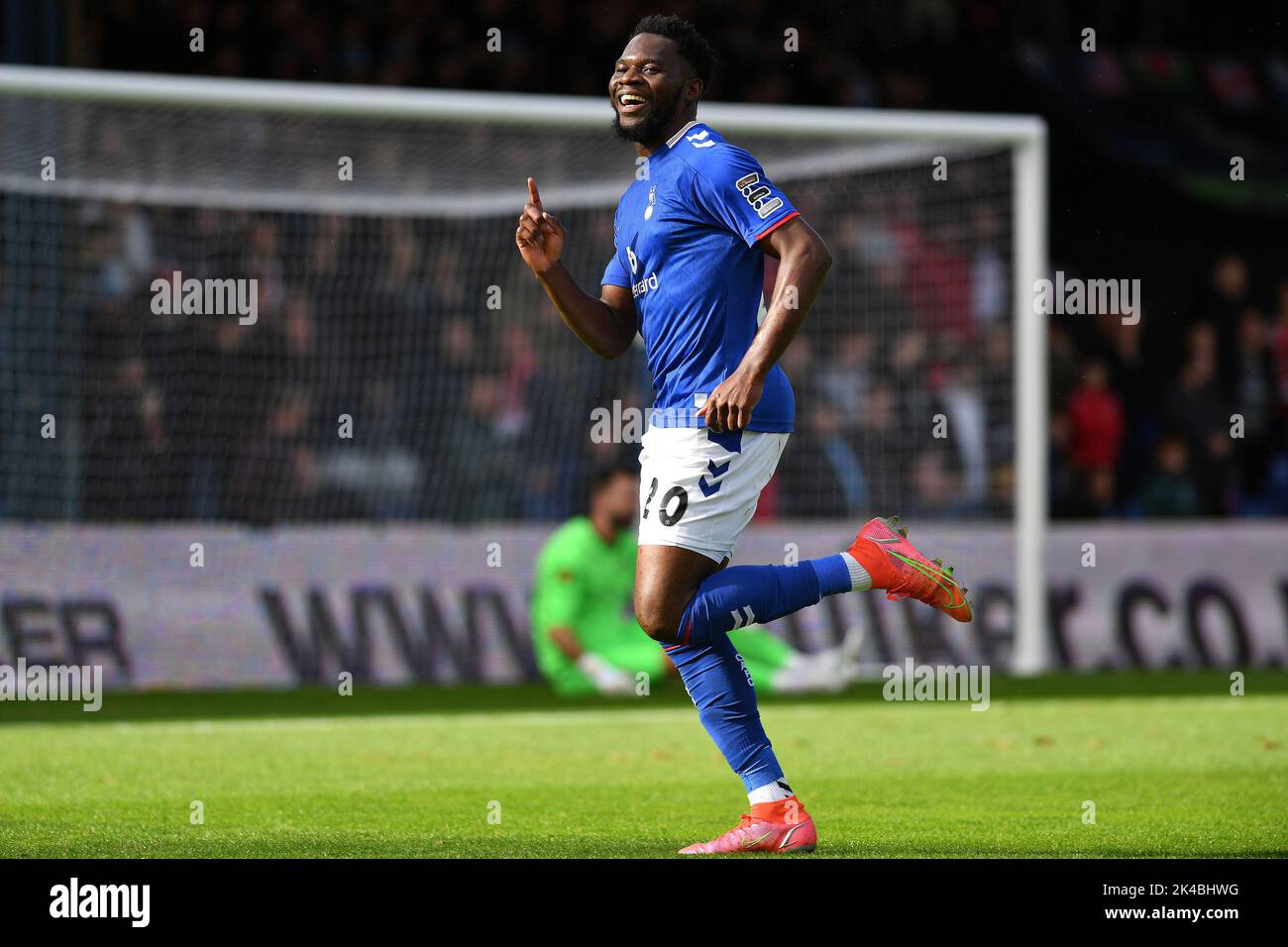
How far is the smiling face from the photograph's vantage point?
5.47 metres

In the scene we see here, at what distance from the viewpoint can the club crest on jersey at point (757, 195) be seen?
526 centimetres

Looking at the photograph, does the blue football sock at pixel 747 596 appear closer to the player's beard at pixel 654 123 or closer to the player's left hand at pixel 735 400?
the player's left hand at pixel 735 400

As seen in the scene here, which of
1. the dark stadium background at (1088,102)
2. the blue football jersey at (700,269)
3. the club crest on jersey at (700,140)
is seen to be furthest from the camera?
the dark stadium background at (1088,102)

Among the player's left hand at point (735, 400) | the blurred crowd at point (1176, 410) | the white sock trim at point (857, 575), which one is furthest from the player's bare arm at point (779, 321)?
the blurred crowd at point (1176, 410)

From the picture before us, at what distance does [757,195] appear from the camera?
5289 mm

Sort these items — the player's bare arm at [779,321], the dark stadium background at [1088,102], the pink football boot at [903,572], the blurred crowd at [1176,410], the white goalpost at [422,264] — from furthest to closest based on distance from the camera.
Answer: the dark stadium background at [1088,102]
the blurred crowd at [1176,410]
the white goalpost at [422,264]
the pink football boot at [903,572]
the player's bare arm at [779,321]

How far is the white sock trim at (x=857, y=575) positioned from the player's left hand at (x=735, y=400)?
0.60m

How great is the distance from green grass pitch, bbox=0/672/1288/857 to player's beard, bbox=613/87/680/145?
6.84ft

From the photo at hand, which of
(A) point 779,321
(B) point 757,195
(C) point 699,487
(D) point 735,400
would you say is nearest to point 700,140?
(B) point 757,195

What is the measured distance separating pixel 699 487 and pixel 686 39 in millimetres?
1350

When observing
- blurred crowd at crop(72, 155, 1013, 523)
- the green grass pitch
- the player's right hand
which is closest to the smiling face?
the player's right hand

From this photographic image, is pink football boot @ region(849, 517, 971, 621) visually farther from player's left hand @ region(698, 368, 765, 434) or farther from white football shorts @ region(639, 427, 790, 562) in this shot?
player's left hand @ region(698, 368, 765, 434)
